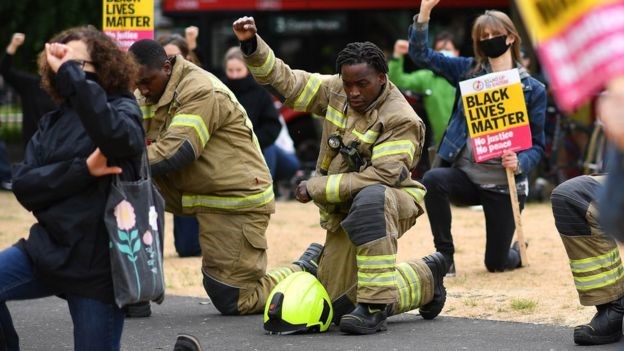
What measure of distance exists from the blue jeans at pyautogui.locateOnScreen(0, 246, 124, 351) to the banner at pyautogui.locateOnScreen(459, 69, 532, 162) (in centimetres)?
424

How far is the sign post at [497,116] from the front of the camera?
8758mm

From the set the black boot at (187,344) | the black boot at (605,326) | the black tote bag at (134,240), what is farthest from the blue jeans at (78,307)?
the black boot at (605,326)

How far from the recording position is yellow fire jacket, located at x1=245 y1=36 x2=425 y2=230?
22.0 ft

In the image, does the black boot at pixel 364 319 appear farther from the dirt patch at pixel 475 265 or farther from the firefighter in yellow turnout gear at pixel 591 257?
the firefighter in yellow turnout gear at pixel 591 257

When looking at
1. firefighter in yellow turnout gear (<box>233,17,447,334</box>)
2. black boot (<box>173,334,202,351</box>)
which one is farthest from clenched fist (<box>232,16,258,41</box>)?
black boot (<box>173,334,202,351</box>)

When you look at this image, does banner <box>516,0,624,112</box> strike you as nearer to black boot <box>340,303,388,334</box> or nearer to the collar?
black boot <box>340,303,388,334</box>

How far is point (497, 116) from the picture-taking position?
884 centimetres

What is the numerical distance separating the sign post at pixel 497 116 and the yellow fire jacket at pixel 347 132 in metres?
1.85

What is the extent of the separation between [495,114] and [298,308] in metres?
2.65

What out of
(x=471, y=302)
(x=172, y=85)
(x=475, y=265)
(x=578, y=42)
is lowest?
(x=475, y=265)

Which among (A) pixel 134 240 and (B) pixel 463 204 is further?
(B) pixel 463 204

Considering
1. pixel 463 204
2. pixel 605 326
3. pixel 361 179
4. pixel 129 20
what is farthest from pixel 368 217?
pixel 129 20

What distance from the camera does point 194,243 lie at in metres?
10.4

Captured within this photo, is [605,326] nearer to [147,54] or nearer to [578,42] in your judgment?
[147,54]
